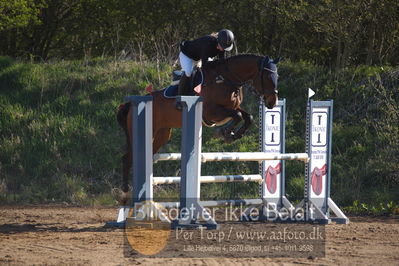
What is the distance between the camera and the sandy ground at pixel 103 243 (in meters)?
5.37

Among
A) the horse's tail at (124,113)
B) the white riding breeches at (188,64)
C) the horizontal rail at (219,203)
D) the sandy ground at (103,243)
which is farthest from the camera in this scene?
the horse's tail at (124,113)

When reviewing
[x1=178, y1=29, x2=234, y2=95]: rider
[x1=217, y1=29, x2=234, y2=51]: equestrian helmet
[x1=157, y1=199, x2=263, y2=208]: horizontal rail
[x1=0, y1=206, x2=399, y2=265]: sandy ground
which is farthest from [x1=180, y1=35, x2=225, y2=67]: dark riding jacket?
[x1=0, y1=206, x2=399, y2=265]: sandy ground

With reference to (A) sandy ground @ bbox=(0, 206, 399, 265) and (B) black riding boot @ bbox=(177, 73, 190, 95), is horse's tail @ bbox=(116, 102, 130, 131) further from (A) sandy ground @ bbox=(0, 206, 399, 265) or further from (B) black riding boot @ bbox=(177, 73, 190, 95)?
(A) sandy ground @ bbox=(0, 206, 399, 265)

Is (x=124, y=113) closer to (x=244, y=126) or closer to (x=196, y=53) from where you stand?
(x=196, y=53)

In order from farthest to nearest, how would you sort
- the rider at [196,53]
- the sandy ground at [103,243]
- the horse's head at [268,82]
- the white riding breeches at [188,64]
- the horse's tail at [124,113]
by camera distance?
the horse's tail at [124,113] → the white riding breeches at [188,64] → the rider at [196,53] → the horse's head at [268,82] → the sandy ground at [103,243]

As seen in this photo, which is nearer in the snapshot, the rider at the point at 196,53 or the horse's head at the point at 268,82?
the horse's head at the point at 268,82

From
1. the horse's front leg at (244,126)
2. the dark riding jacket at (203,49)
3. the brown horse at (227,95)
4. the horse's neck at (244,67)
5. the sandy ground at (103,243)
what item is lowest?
the sandy ground at (103,243)

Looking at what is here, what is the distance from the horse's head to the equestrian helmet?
1.54 feet

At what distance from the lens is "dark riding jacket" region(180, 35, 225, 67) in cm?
748

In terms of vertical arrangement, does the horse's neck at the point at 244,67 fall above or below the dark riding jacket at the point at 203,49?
below

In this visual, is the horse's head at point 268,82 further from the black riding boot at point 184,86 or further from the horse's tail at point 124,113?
the horse's tail at point 124,113

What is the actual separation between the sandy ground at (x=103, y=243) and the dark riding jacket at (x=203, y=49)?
1873 mm

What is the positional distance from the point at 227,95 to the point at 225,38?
74cm

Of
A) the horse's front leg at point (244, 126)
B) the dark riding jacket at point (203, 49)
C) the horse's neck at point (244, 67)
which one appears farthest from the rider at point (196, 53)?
the horse's front leg at point (244, 126)
